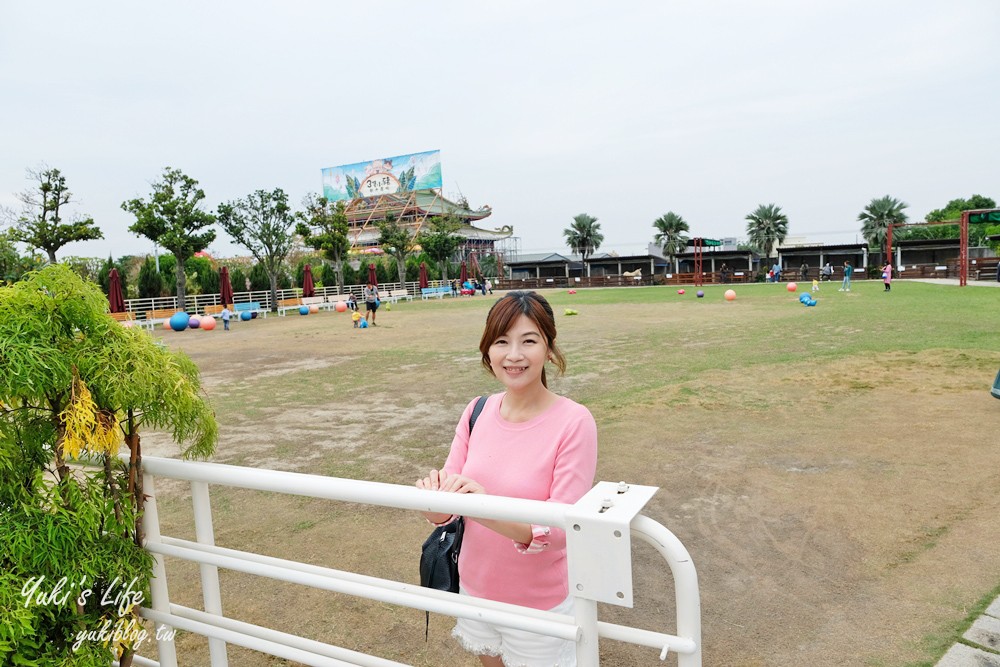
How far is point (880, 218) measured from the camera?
57438 mm

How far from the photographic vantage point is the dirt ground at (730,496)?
3.24 meters

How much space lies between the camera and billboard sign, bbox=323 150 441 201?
2849 inches

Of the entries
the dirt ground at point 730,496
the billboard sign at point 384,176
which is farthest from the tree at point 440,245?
the dirt ground at point 730,496

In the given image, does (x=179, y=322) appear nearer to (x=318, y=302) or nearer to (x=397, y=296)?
(x=318, y=302)

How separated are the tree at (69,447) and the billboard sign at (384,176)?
7164 cm

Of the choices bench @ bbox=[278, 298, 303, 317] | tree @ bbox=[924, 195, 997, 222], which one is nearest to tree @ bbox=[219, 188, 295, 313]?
bench @ bbox=[278, 298, 303, 317]

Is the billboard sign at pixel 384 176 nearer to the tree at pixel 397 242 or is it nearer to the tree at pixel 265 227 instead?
the tree at pixel 397 242

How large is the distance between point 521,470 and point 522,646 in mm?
471

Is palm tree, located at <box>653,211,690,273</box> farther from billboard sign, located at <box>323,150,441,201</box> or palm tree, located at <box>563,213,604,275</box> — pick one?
billboard sign, located at <box>323,150,441,201</box>

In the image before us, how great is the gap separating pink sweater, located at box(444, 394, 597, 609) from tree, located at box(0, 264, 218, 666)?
2.87 ft

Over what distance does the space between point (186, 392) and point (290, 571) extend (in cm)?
58

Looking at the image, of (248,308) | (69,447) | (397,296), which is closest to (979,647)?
(69,447)

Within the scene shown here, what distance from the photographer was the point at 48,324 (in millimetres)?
1671

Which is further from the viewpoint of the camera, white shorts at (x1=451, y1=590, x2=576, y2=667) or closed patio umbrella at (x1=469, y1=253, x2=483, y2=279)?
closed patio umbrella at (x1=469, y1=253, x2=483, y2=279)
